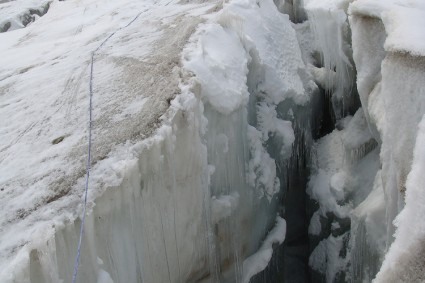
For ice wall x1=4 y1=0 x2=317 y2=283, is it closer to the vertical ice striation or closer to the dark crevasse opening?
the dark crevasse opening

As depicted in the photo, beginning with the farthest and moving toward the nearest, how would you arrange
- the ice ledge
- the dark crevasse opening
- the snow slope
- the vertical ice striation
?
the vertical ice striation < the dark crevasse opening < the ice ledge < the snow slope

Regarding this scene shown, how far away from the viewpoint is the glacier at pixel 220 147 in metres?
2.40

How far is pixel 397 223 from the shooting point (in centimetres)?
168

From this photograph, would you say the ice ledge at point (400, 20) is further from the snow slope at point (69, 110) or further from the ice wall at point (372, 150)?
the snow slope at point (69, 110)

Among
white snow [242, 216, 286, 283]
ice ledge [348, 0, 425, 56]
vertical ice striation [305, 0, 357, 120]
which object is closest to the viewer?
ice ledge [348, 0, 425, 56]

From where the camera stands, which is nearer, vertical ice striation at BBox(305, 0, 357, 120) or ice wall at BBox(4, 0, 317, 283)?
ice wall at BBox(4, 0, 317, 283)

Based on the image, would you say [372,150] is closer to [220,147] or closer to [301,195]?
[301,195]

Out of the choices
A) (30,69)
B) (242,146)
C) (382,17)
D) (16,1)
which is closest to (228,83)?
(242,146)

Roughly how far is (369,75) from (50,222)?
259 centimetres

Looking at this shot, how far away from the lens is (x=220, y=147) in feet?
11.3

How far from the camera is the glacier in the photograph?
7.87 ft

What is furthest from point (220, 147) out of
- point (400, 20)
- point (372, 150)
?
point (372, 150)

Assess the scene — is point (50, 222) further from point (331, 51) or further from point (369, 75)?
point (331, 51)

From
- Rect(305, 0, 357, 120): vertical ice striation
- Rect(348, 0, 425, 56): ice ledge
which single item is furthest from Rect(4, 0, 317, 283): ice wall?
Rect(348, 0, 425, 56): ice ledge
